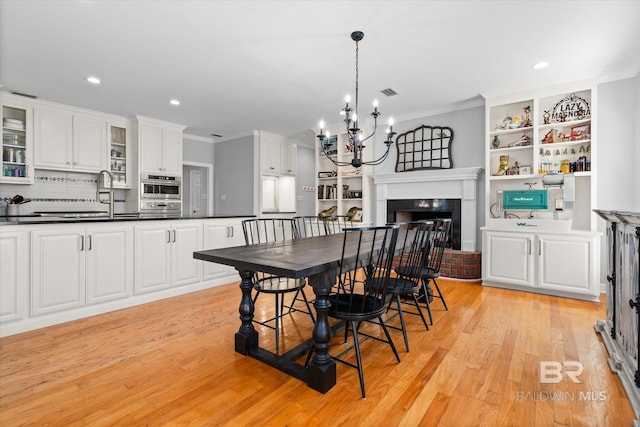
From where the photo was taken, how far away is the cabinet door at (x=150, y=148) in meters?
5.34

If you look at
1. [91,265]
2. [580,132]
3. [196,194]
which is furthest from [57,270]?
[580,132]

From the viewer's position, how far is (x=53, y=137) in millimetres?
4586

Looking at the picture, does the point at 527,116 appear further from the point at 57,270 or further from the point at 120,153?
the point at 120,153

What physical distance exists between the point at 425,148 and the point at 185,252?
387 centimetres

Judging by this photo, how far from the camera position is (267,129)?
246 inches

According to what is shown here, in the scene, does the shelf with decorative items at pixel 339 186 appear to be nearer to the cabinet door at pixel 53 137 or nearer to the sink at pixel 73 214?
the sink at pixel 73 214

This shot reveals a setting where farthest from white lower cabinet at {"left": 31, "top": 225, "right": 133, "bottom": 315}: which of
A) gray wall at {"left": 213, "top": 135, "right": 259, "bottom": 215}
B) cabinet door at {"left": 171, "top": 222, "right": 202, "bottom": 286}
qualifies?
gray wall at {"left": 213, "top": 135, "right": 259, "bottom": 215}

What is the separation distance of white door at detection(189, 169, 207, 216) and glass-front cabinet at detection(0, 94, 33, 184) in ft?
9.17

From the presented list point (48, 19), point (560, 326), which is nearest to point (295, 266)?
point (560, 326)

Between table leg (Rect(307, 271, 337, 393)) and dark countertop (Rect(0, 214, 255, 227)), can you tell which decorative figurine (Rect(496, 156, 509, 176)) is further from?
A: dark countertop (Rect(0, 214, 255, 227))

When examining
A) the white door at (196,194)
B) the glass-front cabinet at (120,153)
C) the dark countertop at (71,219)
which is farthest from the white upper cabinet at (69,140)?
the white door at (196,194)

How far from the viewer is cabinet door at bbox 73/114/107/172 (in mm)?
4805

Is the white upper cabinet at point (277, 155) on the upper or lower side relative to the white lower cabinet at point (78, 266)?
upper

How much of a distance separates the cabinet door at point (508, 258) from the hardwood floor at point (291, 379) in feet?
3.01
